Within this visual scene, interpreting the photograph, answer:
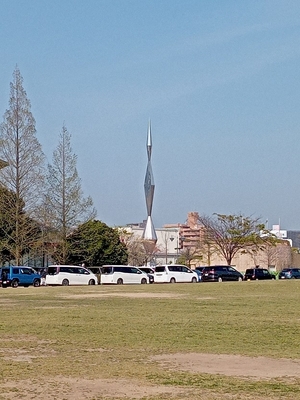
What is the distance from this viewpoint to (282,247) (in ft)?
357

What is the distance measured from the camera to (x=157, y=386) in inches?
406

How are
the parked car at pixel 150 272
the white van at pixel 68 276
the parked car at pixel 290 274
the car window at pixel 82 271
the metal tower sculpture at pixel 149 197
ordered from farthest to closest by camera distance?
the metal tower sculpture at pixel 149 197 < the parked car at pixel 290 274 < the parked car at pixel 150 272 < the car window at pixel 82 271 < the white van at pixel 68 276

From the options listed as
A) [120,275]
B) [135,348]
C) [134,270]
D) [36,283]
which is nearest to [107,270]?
[120,275]

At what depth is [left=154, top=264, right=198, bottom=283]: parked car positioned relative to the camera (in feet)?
201

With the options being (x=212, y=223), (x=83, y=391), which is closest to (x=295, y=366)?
(x=83, y=391)

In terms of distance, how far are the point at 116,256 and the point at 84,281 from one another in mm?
19815

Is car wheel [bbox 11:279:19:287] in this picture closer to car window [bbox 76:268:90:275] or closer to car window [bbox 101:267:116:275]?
car window [bbox 76:268:90:275]

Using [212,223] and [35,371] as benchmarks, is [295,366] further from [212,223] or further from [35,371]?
[212,223]

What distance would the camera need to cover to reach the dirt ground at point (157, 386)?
964 cm

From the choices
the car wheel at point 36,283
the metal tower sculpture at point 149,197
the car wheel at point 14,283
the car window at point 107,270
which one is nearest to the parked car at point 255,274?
the car window at point 107,270

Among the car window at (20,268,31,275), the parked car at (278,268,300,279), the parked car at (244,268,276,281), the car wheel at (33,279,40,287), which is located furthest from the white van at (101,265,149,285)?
the parked car at (278,268,300,279)

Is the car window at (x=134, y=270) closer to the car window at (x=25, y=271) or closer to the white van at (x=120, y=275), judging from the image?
the white van at (x=120, y=275)

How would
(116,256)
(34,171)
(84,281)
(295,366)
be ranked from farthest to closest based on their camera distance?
(116,256) < (34,171) < (84,281) < (295,366)

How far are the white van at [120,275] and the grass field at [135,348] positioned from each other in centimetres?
3031
